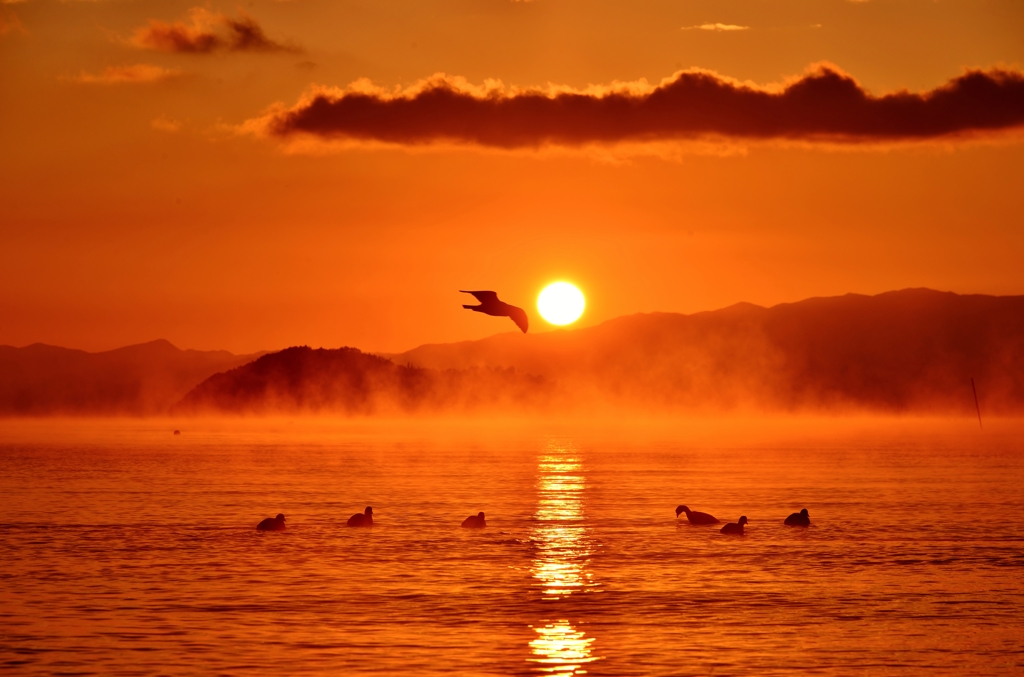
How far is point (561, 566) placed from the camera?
4259 cm

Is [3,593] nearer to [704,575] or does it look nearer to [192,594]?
[192,594]

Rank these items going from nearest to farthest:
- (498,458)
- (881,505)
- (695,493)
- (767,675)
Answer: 1. (767,675)
2. (881,505)
3. (695,493)
4. (498,458)

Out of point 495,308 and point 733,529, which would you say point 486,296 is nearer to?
point 495,308

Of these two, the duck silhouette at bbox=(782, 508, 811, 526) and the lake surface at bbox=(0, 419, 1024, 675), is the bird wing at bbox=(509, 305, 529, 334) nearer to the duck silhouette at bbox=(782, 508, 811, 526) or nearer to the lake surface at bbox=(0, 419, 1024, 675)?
the lake surface at bbox=(0, 419, 1024, 675)

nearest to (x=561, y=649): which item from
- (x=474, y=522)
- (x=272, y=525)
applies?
(x=474, y=522)

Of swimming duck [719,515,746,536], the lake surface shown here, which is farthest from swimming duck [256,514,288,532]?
swimming duck [719,515,746,536]

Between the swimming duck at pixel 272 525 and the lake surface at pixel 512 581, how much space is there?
21.0 inches

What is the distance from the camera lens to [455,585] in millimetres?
38125

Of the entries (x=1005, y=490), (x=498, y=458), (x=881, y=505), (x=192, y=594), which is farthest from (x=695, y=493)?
(x=498, y=458)

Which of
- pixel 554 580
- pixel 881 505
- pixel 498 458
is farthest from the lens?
pixel 498 458

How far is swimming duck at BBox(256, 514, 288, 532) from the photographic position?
171ft

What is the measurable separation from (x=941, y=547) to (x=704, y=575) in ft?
36.2

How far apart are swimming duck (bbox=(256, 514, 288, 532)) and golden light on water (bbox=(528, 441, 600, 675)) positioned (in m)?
9.85

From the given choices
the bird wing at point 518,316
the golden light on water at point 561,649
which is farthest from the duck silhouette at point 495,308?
the golden light on water at point 561,649
